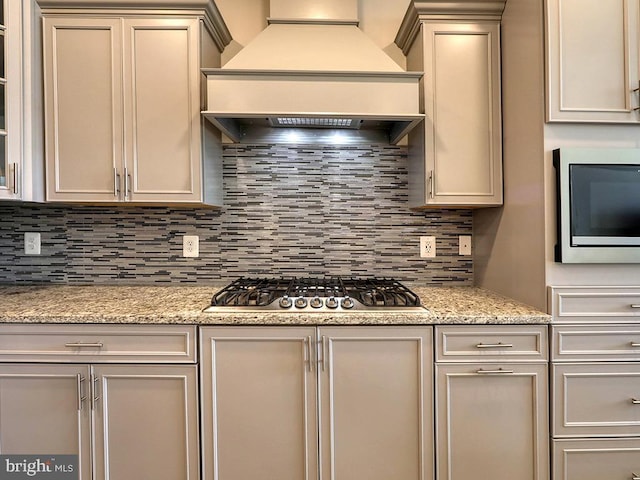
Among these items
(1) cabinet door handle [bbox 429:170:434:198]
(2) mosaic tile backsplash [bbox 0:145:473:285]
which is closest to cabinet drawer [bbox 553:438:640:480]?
(2) mosaic tile backsplash [bbox 0:145:473:285]

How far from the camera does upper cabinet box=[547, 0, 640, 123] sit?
142 cm

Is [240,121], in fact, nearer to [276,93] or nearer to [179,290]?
[276,93]

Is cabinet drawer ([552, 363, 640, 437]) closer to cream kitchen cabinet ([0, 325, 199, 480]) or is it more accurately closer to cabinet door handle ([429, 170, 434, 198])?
cabinet door handle ([429, 170, 434, 198])

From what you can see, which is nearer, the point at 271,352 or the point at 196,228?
the point at 271,352

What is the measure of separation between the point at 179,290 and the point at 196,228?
1.21 feet

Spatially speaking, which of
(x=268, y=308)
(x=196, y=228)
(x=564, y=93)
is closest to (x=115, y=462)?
(x=268, y=308)

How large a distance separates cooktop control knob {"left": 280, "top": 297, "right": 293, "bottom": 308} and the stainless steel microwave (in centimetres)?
109

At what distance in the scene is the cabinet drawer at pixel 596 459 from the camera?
1429 mm

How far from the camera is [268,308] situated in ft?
4.93

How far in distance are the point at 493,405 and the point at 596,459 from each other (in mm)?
453

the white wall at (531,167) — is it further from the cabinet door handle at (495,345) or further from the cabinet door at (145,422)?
the cabinet door at (145,422)

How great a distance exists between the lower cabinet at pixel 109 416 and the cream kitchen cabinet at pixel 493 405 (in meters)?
1.00

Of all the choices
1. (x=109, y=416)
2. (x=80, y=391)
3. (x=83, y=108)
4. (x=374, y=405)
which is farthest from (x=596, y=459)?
(x=83, y=108)

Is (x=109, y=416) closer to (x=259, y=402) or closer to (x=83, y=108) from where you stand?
(x=259, y=402)
